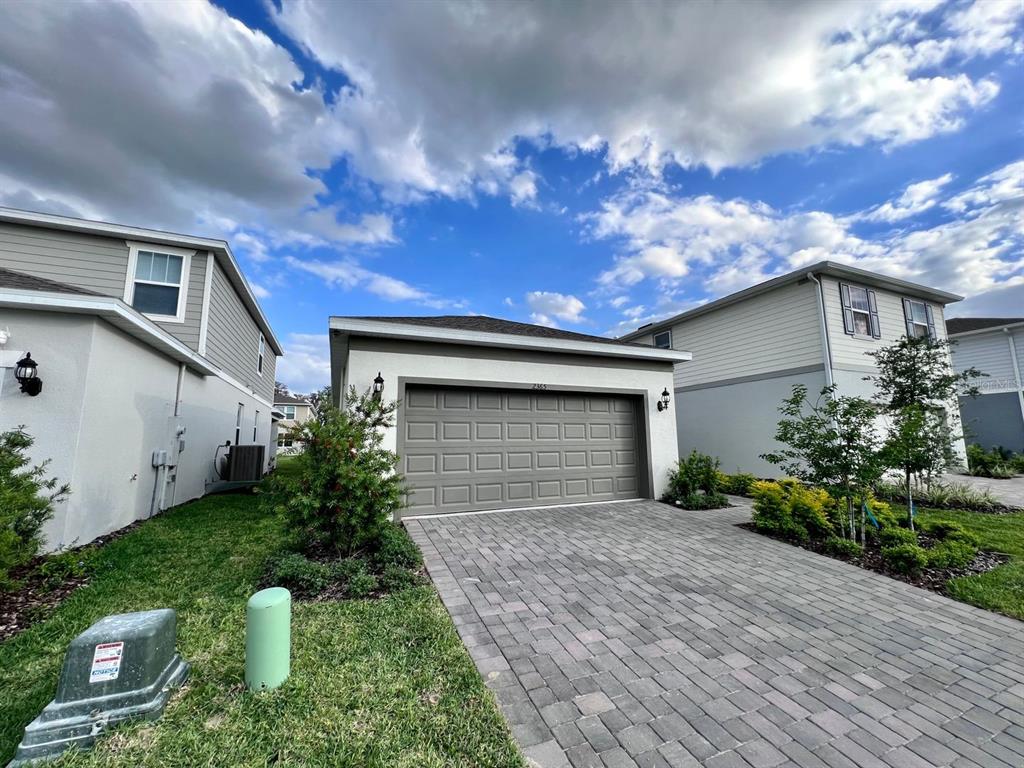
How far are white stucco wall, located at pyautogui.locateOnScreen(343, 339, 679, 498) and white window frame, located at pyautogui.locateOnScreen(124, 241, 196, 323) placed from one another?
4591 mm

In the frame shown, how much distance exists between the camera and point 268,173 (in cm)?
1038

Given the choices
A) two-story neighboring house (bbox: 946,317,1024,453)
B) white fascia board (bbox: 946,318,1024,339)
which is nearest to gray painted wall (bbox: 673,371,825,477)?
white fascia board (bbox: 946,318,1024,339)

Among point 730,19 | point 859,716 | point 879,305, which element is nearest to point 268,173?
point 730,19

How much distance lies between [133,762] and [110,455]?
17.2 ft

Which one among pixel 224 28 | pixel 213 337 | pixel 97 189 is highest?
pixel 224 28

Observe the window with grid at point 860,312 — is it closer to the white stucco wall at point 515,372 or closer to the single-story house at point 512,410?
the single-story house at point 512,410

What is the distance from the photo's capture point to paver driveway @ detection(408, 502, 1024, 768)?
6.61 ft

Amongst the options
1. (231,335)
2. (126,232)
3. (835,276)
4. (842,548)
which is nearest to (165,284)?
(126,232)

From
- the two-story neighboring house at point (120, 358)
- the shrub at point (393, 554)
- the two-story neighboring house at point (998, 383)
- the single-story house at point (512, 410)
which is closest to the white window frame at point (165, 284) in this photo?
the two-story neighboring house at point (120, 358)

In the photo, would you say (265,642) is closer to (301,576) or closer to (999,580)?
(301,576)

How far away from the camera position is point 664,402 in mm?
8766

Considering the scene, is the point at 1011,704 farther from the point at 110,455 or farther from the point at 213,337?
the point at 213,337

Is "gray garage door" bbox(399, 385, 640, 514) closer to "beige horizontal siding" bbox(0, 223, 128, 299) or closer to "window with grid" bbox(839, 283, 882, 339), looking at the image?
"window with grid" bbox(839, 283, 882, 339)

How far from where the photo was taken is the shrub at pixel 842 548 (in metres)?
5.04
